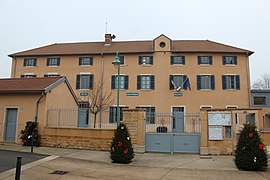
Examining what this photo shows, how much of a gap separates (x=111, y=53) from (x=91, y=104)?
21.3 ft

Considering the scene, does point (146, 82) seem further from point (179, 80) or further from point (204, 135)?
point (204, 135)

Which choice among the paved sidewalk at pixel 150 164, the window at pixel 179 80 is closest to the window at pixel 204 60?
the window at pixel 179 80

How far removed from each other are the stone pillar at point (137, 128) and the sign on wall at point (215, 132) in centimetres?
338

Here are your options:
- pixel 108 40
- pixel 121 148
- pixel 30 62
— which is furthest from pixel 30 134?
pixel 108 40

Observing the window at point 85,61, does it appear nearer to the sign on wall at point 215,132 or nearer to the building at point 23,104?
the building at point 23,104

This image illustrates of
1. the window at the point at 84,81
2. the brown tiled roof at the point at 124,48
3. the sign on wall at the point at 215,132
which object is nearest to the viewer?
the sign on wall at the point at 215,132

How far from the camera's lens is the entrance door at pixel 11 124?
15.4m

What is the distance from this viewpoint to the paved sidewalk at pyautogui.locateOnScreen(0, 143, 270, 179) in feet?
28.9

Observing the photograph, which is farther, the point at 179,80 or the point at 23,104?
the point at 179,80

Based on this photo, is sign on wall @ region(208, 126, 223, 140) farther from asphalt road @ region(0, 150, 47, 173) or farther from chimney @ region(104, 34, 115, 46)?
chimney @ region(104, 34, 115, 46)

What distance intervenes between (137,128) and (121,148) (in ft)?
9.15

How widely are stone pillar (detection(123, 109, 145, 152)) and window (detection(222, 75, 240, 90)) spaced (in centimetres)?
1723

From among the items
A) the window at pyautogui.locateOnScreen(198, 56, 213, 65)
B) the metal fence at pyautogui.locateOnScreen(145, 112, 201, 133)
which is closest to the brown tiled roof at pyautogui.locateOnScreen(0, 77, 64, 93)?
the metal fence at pyautogui.locateOnScreen(145, 112, 201, 133)

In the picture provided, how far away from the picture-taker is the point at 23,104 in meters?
15.4
